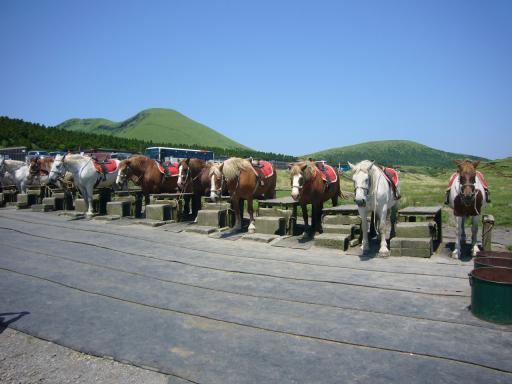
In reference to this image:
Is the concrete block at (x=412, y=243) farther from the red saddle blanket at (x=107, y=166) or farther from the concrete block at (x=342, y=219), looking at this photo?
the red saddle blanket at (x=107, y=166)

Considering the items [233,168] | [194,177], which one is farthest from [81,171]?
[233,168]

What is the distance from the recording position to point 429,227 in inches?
309

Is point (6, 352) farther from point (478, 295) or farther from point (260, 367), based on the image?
point (478, 295)

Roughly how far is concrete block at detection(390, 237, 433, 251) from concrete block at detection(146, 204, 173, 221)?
7950mm

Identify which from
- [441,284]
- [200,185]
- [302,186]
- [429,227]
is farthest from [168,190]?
[441,284]

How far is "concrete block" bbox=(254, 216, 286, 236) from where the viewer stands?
399 inches

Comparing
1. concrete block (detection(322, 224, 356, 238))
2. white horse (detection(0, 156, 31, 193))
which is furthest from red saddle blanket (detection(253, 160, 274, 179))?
white horse (detection(0, 156, 31, 193))

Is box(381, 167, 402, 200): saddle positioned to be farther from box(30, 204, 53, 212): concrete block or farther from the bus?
the bus

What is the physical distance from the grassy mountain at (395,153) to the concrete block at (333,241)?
154 metres

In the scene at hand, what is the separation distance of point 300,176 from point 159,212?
605cm

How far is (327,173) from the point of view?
10.5 metres

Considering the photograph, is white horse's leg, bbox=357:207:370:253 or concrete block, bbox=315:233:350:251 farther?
concrete block, bbox=315:233:350:251

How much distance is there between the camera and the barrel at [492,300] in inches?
168

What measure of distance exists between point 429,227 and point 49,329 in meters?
7.30
